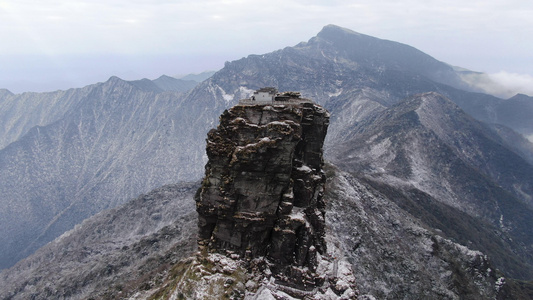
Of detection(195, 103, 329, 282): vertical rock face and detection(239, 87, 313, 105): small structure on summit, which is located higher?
detection(239, 87, 313, 105): small structure on summit

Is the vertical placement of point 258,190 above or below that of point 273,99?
below

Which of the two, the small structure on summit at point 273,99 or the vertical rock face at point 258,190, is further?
the small structure on summit at point 273,99

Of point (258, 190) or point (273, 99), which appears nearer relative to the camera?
point (258, 190)

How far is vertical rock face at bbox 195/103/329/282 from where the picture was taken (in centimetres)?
4988

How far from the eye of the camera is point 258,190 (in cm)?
5112

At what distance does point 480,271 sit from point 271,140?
3959 inches

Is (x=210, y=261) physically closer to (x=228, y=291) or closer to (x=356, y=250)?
(x=228, y=291)

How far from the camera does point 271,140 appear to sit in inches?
1932

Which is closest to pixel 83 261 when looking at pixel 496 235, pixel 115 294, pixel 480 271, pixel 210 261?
pixel 115 294

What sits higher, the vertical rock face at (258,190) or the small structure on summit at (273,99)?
the small structure on summit at (273,99)

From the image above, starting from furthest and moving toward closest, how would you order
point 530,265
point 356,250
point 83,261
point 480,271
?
point 530,265 < point 83,261 < point 480,271 < point 356,250

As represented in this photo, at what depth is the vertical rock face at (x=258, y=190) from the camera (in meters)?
49.9

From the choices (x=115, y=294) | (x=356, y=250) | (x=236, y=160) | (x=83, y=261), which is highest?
(x=236, y=160)

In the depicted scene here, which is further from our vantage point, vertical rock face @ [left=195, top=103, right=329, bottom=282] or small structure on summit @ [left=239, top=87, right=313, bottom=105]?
small structure on summit @ [left=239, top=87, right=313, bottom=105]
